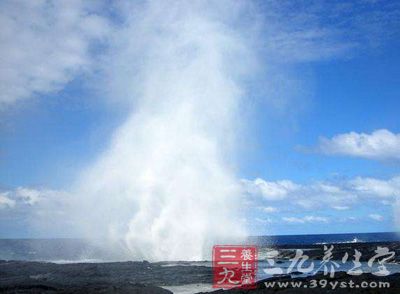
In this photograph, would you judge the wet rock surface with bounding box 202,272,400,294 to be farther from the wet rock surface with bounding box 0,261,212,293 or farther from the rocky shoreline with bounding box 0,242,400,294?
the wet rock surface with bounding box 0,261,212,293

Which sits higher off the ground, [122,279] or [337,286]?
[337,286]

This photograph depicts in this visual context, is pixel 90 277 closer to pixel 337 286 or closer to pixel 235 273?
pixel 235 273

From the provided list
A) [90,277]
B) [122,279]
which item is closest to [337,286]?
[122,279]

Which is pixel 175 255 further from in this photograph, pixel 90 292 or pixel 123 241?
pixel 90 292

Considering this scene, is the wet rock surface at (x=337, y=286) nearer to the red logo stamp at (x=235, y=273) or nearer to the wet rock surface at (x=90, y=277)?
the red logo stamp at (x=235, y=273)

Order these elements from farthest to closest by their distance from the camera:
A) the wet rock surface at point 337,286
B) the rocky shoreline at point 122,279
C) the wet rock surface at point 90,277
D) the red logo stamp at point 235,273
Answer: the red logo stamp at point 235,273
the wet rock surface at point 90,277
the rocky shoreline at point 122,279
the wet rock surface at point 337,286

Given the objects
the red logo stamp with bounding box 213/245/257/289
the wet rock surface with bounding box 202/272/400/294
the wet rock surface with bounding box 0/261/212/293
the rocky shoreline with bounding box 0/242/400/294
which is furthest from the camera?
the red logo stamp with bounding box 213/245/257/289

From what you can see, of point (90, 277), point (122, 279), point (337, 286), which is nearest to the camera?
point (337, 286)

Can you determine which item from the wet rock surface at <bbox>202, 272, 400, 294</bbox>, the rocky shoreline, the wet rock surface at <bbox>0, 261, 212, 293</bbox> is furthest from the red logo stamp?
the wet rock surface at <bbox>202, 272, 400, 294</bbox>

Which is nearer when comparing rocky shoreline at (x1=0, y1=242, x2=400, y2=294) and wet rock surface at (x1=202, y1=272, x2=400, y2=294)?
wet rock surface at (x1=202, y1=272, x2=400, y2=294)

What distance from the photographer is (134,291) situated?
2894cm

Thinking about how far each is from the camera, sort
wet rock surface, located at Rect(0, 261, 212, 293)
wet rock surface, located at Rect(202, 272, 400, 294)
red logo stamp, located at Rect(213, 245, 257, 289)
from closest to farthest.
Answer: wet rock surface, located at Rect(202, 272, 400, 294), wet rock surface, located at Rect(0, 261, 212, 293), red logo stamp, located at Rect(213, 245, 257, 289)

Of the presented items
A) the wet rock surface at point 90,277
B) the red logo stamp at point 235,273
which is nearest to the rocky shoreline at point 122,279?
the wet rock surface at point 90,277

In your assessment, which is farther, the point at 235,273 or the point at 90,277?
the point at 235,273
